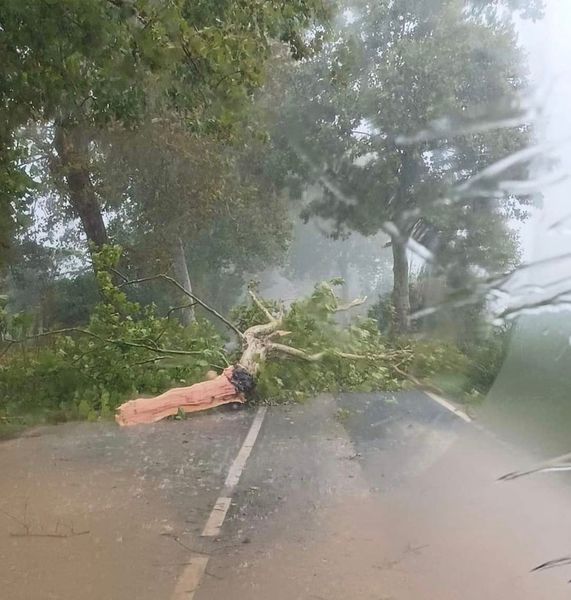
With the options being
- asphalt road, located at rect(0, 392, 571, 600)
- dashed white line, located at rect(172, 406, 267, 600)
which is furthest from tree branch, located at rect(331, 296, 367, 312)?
dashed white line, located at rect(172, 406, 267, 600)

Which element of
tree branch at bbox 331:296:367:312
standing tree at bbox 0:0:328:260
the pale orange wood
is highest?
standing tree at bbox 0:0:328:260

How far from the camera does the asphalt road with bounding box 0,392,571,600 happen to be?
211 cm

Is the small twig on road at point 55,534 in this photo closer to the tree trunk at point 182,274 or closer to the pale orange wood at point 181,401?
the pale orange wood at point 181,401

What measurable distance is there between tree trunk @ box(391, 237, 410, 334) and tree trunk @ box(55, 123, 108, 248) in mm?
1569

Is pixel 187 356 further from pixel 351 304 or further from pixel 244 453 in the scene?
pixel 351 304

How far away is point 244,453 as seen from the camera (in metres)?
2.94

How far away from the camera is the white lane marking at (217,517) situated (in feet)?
7.88

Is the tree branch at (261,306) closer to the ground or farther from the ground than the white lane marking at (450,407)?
farther from the ground

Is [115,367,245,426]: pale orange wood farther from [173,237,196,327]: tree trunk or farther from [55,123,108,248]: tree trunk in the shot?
[55,123,108,248]: tree trunk

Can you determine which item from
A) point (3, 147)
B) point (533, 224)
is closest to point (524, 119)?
point (533, 224)

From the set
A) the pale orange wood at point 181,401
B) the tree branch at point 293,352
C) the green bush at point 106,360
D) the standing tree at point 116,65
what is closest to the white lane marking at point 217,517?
the pale orange wood at point 181,401

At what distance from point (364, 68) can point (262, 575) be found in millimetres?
2471

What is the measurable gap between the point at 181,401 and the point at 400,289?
119 cm

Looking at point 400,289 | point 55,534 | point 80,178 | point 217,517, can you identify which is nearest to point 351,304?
point 400,289
